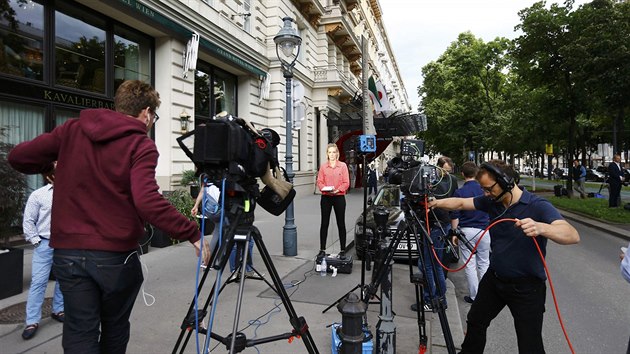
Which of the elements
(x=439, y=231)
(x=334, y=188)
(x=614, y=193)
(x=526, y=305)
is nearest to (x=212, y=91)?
(x=334, y=188)

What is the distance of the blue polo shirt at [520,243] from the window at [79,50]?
9.13 meters

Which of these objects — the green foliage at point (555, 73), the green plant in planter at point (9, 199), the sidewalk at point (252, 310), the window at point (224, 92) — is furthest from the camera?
the window at point (224, 92)

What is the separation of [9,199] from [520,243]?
596 cm

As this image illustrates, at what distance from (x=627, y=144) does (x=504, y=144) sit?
83.0 feet

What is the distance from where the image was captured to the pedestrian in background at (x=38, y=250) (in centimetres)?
362

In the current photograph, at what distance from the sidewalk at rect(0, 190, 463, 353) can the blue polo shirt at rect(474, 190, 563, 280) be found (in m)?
1.30

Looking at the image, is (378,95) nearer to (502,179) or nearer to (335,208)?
(335,208)

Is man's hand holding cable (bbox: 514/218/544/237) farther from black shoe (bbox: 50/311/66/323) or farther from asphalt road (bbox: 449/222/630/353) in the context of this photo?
black shoe (bbox: 50/311/66/323)

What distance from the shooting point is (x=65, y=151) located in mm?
2141

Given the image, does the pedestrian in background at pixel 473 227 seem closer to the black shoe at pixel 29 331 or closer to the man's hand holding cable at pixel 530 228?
the man's hand holding cable at pixel 530 228

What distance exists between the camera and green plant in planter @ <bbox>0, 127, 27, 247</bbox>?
186 inches

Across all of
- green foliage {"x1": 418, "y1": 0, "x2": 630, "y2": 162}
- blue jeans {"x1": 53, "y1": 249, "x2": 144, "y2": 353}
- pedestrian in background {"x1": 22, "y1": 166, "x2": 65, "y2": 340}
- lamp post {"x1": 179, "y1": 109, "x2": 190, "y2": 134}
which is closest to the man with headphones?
blue jeans {"x1": 53, "y1": 249, "x2": 144, "y2": 353}

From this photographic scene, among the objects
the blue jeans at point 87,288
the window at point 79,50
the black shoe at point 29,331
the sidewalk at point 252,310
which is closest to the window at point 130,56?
the window at point 79,50

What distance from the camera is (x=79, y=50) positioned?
8594mm
